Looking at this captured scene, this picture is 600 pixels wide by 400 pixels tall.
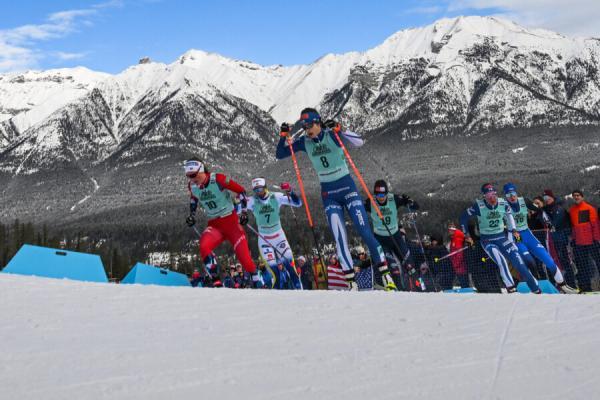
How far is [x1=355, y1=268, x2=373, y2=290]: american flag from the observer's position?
1199 cm

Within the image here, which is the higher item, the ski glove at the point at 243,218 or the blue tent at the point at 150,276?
the ski glove at the point at 243,218

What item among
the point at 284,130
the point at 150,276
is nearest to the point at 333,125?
the point at 284,130

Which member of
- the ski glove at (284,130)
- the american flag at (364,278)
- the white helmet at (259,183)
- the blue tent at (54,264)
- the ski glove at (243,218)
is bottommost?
the american flag at (364,278)

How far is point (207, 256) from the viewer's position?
10.4 m

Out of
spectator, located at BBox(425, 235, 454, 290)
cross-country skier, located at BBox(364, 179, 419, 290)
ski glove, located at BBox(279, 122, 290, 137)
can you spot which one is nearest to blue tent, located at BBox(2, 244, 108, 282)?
ski glove, located at BBox(279, 122, 290, 137)

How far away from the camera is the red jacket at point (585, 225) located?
11711 millimetres

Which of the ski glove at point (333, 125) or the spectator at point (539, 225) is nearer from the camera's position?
the ski glove at point (333, 125)

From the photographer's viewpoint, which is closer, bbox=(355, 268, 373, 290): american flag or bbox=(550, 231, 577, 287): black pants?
bbox=(550, 231, 577, 287): black pants

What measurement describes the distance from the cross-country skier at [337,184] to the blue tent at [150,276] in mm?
3838

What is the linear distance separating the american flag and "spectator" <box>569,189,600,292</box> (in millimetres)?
3453

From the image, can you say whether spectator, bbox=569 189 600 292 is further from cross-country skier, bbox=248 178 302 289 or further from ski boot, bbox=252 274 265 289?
ski boot, bbox=252 274 265 289

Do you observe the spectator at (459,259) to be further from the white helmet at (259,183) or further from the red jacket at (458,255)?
the white helmet at (259,183)

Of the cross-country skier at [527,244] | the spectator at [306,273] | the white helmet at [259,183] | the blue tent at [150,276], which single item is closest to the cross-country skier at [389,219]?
the cross-country skier at [527,244]

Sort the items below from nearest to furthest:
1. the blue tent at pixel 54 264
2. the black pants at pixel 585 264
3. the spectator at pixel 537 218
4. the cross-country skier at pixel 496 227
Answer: the blue tent at pixel 54 264 → the cross-country skier at pixel 496 227 → the black pants at pixel 585 264 → the spectator at pixel 537 218
